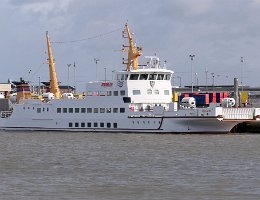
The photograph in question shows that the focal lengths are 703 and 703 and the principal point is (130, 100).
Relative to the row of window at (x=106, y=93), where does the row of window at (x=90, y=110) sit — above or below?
below

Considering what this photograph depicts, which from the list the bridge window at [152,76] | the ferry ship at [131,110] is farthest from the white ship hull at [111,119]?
the bridge window at [152,76]

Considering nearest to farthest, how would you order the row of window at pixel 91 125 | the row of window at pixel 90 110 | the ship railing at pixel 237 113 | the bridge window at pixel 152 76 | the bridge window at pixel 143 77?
the ship railing at pixel 237 113 → the row of window at pixel 90 110 → the row of window at pixel 91 125 → the bridge window at pixel 143 77 → the bridge window at pixel 152 76

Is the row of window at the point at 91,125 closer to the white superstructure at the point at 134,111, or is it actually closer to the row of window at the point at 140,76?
the white superstructure at the point at 134,111

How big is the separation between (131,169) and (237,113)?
1111 inches

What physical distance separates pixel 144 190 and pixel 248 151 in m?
17.9

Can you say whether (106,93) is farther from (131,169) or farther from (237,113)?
(131,169)

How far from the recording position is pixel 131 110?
63.7m

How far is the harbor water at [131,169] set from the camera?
28359 mm

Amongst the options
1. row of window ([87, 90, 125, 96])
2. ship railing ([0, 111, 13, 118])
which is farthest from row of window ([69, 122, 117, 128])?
ship railing ([0, 111, 13, 118])

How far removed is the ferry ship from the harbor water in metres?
4.84

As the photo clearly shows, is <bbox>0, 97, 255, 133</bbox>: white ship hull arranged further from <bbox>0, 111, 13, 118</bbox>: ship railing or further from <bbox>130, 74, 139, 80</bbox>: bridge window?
<bbox>130, 74, 139, 80</bbox>: bridge window

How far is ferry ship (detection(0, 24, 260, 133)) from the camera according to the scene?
61.6 meters

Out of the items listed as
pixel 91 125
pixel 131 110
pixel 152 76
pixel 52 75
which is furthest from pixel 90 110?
pixel 52 75

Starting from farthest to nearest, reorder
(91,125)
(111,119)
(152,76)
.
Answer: (91,125), (152,76), (111,119)
